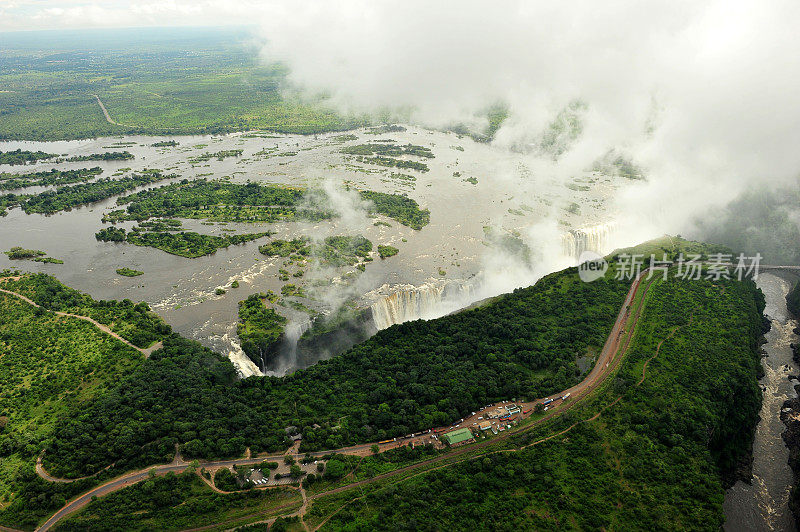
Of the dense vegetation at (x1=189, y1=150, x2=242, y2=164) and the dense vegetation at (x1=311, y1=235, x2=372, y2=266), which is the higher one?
the dense vegetation at (x1=189, y1=150, x2=242, y2=164)

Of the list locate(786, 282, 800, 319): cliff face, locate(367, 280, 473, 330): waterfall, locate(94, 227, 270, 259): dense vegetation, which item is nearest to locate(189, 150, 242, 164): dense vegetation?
locate(94, 227, 270, 259): dense vegetation

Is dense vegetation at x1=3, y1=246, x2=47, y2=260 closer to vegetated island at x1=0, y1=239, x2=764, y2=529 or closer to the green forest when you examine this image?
the green forest

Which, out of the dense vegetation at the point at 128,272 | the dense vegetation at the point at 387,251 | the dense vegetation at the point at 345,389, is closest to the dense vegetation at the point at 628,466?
the dense vegetation at the point at 345,389

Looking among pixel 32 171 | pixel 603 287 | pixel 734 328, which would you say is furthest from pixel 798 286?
pixel 32 171

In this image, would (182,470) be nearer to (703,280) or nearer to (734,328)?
(734,328)

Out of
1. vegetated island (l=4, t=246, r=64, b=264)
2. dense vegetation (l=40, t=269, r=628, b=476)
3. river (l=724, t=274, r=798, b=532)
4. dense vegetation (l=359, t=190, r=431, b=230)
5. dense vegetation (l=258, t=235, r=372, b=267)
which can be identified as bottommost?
river (l=724, t=274, r=798, b=532)

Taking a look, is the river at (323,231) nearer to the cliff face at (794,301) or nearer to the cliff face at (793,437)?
the cliff face at (794,301)

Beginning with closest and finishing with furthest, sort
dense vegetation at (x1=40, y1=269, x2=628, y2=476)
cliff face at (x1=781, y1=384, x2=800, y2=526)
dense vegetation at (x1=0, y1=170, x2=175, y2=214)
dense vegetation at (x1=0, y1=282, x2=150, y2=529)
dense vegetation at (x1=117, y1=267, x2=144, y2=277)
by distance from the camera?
dense vegetation at (x1=0, y1=282, x2=150, y2=529) → dense vegetation at (x1=40, y1=269, x2=628, y2=476) → cliff face at (x1=781, y1=384, x2=800, y2=526) → dense vegetation at (x1=117, y1=267, x2=144, y2=277) → dense vegetation at (x1=0, y1=170, x2=175, y2=214)
